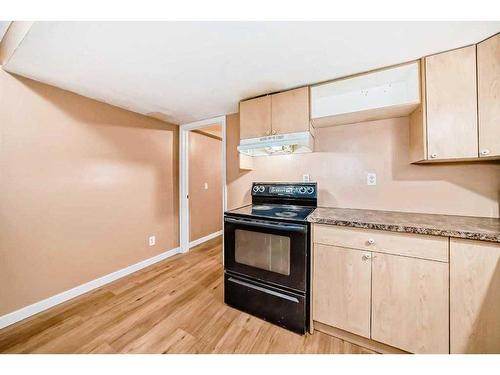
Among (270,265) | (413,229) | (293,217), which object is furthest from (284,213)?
(413,229)

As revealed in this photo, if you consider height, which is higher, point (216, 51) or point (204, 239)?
point (216, 51)

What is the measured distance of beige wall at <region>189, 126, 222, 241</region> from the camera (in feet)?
11.2

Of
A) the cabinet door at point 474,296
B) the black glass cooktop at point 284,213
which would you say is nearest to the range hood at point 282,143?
the black glass cooktop at point 284,213

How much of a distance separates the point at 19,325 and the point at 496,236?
333cm

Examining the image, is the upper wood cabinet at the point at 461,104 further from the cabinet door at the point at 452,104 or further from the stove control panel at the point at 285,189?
the stove control panel at the point at 285,189

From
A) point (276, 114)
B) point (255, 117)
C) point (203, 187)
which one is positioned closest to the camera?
point (276, 114)

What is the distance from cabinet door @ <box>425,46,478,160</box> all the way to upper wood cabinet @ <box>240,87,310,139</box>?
0.86m

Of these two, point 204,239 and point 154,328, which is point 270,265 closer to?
point 154,328

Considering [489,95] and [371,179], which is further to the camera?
[371,179]

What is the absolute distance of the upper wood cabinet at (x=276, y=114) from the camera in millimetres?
1796

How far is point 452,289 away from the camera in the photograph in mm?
1115

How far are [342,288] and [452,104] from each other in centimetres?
146

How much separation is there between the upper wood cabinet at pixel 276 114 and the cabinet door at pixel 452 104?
0.86 meters

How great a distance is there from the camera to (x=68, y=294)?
1.96 meters
